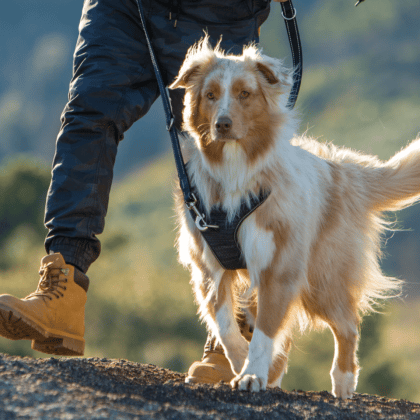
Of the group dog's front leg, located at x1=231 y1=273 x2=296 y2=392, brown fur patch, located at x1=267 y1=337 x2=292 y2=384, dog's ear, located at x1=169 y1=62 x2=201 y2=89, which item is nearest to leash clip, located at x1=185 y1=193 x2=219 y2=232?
dog's front leg, located at x1=231 y1=273 x2=296 y2=392

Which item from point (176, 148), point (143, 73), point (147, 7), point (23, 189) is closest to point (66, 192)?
point (176, 148)

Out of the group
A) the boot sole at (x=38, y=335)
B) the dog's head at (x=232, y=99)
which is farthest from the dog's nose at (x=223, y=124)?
the boot sole at (x=38, y=335)

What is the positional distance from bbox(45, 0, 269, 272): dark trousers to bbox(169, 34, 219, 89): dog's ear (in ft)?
0.64

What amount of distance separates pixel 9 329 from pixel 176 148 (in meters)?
1.35

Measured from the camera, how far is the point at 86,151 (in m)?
2.98

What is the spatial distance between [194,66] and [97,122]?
0.67 metres

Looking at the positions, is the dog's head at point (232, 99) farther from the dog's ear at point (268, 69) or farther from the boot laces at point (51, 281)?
the boot laces at point (51, 281)

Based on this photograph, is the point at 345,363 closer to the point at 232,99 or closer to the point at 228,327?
the point at 228,327

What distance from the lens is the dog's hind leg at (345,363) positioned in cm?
342

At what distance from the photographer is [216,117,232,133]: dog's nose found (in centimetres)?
277

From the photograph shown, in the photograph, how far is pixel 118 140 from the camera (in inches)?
125

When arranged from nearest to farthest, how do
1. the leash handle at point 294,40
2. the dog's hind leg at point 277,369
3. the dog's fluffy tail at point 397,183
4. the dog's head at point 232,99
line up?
the dog's head at point 232,99
the leash handle at point 294,40
the dog's hind leg at point 277,369
the dog's fluffy tail at point 397,183

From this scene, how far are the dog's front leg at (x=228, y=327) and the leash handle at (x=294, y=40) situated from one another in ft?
4.51

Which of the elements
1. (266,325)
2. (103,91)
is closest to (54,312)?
(266,325)
